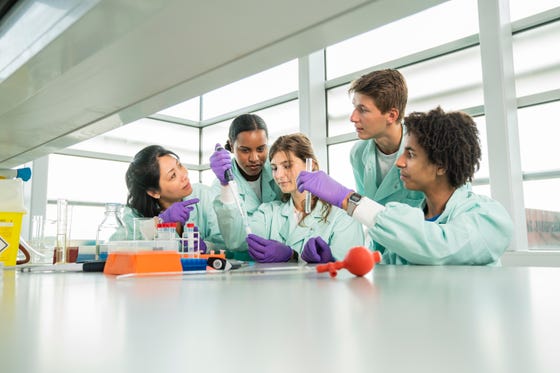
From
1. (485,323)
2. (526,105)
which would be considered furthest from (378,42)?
(485,323)

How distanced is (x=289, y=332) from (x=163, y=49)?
0.63 meters

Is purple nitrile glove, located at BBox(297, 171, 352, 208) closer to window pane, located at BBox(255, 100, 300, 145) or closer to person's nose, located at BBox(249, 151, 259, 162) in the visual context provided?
person's nose, located at BBox(249, 151, 259, 162)

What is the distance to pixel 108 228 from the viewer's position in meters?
1.14

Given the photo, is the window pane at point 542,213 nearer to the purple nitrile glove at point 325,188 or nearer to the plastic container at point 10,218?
the purple nitrile glove at point 325,188

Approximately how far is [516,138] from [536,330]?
10.7 feet

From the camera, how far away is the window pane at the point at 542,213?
3033mm

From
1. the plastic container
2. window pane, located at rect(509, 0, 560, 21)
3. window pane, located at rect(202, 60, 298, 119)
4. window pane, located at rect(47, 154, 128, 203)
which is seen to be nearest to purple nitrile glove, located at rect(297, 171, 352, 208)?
the plastic container

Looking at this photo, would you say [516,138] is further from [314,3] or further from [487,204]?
[314,3]

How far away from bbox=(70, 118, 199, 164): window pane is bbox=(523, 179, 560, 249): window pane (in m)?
4.03

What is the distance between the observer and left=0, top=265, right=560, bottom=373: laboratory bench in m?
0.19

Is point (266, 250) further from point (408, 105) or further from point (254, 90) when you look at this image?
point (254, 90)

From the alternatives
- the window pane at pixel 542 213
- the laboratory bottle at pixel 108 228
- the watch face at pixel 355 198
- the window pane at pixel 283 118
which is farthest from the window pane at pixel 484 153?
the laboratory bottle at pixel 108 228

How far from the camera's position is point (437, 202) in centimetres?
138

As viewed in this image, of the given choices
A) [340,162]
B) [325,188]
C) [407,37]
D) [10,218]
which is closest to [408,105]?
[407,37]
